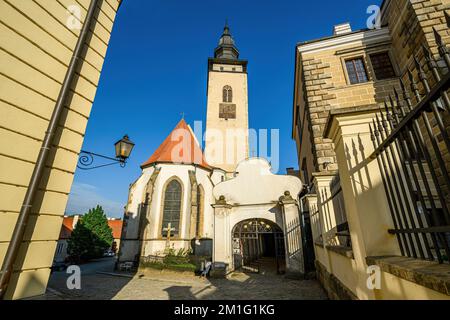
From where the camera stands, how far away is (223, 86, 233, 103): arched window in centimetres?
2911

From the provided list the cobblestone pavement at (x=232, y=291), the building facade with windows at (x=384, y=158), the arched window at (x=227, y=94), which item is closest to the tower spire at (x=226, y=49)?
the arched window at (x=227, y=94)

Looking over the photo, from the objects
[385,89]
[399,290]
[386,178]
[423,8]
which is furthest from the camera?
[385,89]

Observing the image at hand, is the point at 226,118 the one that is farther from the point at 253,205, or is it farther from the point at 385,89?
the point at 385,89

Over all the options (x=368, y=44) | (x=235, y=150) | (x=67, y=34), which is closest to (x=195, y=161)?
(x=235, y=150)

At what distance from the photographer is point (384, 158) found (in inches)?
90.9

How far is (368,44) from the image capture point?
8852mm

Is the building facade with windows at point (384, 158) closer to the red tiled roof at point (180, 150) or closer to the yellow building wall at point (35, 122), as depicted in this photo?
the yellow building wall at point (35, 122)

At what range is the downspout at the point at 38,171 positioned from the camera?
94.1 inches

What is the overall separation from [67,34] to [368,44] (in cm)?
1054

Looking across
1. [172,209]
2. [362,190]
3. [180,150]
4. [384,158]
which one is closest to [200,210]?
[172,209]

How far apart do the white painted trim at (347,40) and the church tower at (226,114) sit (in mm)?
16237

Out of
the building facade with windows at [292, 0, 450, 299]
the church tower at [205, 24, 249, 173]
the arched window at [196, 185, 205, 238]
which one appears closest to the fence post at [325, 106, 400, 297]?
the building facade with windows at [292, 0, 450, 299]

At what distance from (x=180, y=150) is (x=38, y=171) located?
19183 millimetres
